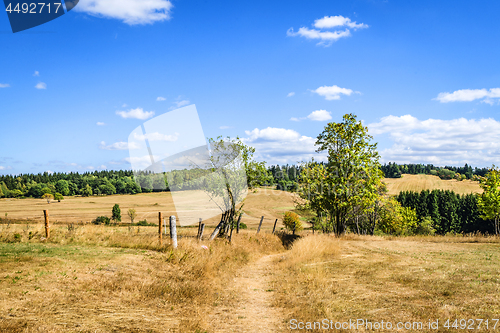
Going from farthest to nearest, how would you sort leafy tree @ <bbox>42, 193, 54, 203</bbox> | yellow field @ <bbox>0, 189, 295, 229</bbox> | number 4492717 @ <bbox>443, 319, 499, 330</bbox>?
leafy tree @ <bbox>42, 193, 54, 203</bbox>
yellow field @ <bbox>0, 189, 295, 229</bbox>
number 4492717 @ <bbox>443, 319, 499, 330</bbox>

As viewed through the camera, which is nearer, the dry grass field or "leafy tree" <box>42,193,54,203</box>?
the dry grass field

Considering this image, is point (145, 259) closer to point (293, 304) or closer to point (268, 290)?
point (268, 290)

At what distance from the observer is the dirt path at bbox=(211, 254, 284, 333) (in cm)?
744

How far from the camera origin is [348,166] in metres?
23.2

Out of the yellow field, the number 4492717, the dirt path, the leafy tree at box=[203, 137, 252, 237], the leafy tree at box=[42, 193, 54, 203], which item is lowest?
the yellow field

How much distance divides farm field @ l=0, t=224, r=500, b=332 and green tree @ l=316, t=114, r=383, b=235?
8.89 meters

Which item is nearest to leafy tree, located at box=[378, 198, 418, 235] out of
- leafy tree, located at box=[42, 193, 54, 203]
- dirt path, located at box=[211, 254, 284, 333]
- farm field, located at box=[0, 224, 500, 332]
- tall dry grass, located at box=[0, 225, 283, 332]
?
farm field, located at box=[0, 224, 500, 332]

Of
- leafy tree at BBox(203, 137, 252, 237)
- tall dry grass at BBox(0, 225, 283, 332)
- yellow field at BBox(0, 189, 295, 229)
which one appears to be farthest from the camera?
yellow field at BBox(0, 189, 295, 229)

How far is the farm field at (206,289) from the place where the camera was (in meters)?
6.72

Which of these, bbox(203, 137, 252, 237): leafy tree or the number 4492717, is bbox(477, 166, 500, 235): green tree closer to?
bbox(203, 137, 252, 237): leafy tree

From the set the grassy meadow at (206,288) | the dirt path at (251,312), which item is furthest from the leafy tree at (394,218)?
the dirt path at (251,312)

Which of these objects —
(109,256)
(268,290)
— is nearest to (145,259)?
(109,256)

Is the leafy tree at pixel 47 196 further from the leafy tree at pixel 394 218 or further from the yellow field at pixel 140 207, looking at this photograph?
the leafy tree at pixel 394 218

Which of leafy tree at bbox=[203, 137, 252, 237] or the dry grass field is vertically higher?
leafy tree at bbox=[203, 137, 252, 237]
